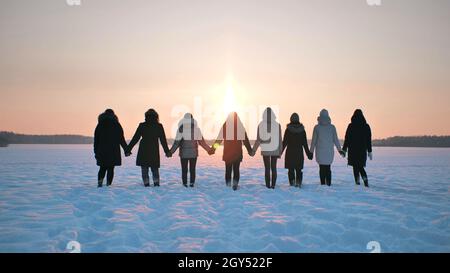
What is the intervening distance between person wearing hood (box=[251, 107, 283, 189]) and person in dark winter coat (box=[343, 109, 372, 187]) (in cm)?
266

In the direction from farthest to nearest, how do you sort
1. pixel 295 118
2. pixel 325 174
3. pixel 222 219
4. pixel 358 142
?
pixel 325 174 < pixel 358 142 < pixel 295 118 < pixel 222 219

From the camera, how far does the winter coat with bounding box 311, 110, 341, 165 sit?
12026 millimetres

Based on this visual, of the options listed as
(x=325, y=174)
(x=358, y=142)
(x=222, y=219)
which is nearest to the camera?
(x=222, y=219)

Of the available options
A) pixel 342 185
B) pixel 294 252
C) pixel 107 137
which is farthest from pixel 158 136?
pixel 294 252

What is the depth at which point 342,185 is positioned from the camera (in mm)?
12250

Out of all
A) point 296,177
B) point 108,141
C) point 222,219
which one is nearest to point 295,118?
point 296,177

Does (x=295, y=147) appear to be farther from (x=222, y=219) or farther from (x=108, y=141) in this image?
(x=108, y=141)

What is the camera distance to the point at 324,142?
12164mm

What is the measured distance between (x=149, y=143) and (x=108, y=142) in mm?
1327

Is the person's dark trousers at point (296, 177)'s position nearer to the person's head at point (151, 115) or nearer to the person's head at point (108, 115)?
the person's head at point (151, 115)

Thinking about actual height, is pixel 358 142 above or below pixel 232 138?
below

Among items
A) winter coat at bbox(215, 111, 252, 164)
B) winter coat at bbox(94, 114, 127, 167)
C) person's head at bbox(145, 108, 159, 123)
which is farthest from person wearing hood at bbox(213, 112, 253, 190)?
winter coat at bbox(94, 114, 127, 167)
